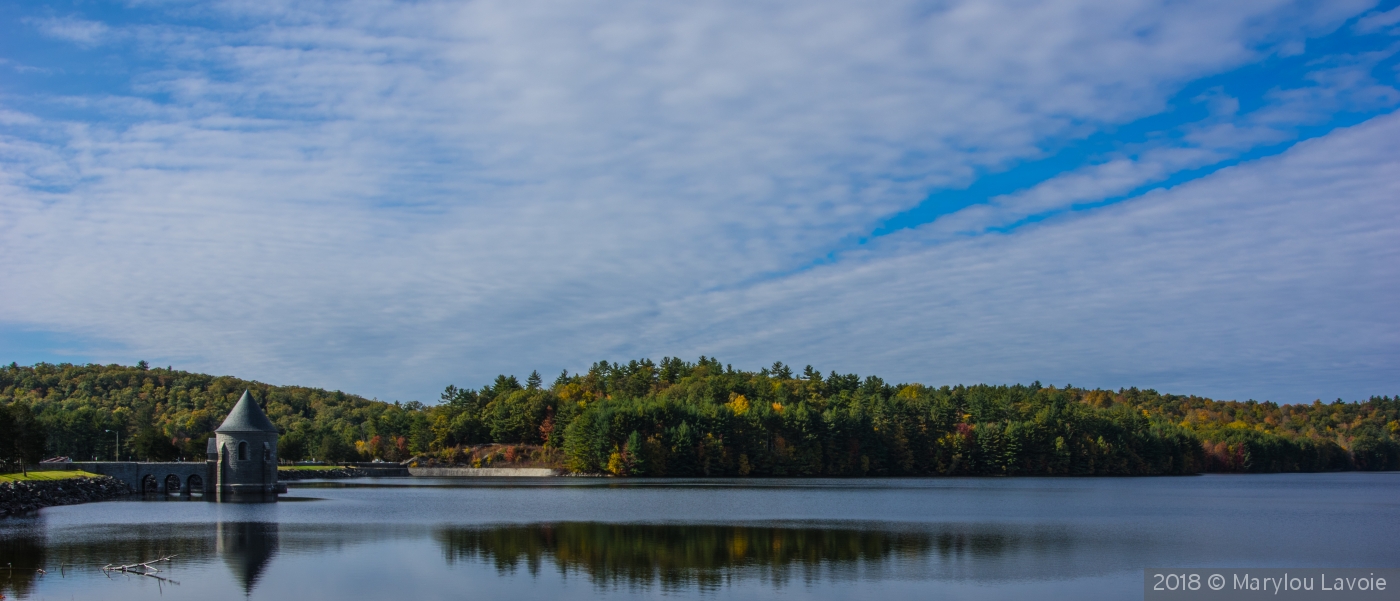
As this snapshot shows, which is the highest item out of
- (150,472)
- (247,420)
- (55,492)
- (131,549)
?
(247,420)

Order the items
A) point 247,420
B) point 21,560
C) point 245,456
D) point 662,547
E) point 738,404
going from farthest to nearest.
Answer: point 738,404 → point 247,420 → point 245,456 → point 662,547 → point 21,560

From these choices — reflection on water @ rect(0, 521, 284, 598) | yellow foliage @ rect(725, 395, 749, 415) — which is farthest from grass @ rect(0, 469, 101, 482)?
yellow foliage @ rect(725, 395, 749, 415)

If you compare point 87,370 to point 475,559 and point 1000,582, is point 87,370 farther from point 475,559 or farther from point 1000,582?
point 1000,582

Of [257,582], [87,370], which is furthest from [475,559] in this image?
[87,370]

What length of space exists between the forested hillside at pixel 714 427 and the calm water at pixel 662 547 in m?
48.6

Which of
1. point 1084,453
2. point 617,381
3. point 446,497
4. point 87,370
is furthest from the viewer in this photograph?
point 87,370

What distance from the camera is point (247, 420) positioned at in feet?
219

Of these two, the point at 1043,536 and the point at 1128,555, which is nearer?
the point at 1128,555

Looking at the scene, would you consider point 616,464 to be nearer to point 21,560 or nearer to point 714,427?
point 714,427

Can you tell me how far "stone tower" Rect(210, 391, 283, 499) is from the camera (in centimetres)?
6512

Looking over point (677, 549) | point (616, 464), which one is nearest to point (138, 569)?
point (677, 549)

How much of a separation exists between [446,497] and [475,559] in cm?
3697

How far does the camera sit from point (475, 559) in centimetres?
2916

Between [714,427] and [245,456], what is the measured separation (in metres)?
51.7
